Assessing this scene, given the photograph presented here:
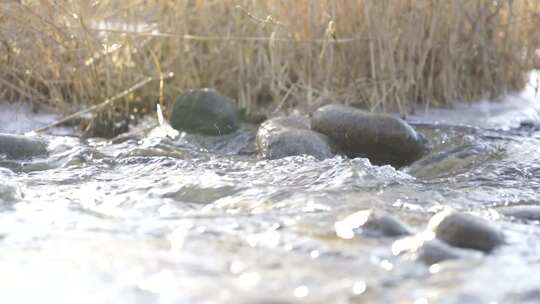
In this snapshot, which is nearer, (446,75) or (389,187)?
(389,187)

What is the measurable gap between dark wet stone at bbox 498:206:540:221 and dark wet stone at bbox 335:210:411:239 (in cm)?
43

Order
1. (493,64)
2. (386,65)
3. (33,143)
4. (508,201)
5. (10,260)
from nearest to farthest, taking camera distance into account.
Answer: (10,260)
(508,201)
(33,143)
(386,65)
(493,64)

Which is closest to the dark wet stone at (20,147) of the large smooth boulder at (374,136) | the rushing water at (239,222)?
the rushing water at (239,222)

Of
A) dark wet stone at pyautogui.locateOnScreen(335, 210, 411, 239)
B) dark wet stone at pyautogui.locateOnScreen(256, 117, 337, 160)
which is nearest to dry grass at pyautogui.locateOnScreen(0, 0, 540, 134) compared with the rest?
dark wet stone at pyautogui.locateOnScreen(256, 117, 337, 160)

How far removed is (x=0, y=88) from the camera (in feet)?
15.9

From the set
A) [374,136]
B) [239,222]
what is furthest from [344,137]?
[239,222]

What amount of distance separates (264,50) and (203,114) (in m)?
0.53

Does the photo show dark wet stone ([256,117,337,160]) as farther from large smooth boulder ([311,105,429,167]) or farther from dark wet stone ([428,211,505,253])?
dark wet stone ([428,211,505,253])

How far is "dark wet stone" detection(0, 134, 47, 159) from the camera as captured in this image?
398 cm

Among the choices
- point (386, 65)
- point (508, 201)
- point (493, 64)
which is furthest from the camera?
point (493, 64)

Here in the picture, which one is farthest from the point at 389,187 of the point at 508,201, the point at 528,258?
the point at 528,258

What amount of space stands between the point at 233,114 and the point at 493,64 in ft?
5.18

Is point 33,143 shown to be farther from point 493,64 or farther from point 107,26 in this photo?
point 493,64

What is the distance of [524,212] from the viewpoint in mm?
2830
